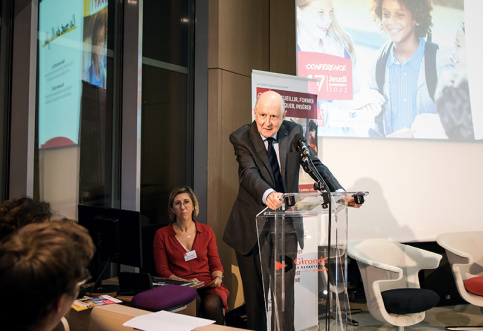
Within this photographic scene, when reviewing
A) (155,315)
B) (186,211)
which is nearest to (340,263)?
(155,315)

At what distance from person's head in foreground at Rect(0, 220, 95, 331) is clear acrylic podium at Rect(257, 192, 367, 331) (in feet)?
4.87

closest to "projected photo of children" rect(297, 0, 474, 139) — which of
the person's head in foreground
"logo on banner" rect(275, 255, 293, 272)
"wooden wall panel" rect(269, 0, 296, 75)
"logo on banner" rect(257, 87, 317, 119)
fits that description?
"logo on banner" rect(257, 87, 317, 119)

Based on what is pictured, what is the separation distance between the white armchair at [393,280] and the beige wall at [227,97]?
4.11ft

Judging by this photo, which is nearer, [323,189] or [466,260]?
[323,189]

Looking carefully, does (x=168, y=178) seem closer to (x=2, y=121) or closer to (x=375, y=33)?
(x=2, y=121)

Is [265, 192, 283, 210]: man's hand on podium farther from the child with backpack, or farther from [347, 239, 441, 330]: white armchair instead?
the child with backpack

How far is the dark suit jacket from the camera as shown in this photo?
2.93 metres

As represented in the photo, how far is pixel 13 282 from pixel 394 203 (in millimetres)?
4309

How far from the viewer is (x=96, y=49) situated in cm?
411

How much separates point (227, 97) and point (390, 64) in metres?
1.65

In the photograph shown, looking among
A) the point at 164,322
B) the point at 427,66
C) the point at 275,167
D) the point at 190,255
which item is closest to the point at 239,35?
the point at 427,66

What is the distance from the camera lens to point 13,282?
0.89 meters

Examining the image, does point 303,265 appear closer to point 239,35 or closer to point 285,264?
point 285,264

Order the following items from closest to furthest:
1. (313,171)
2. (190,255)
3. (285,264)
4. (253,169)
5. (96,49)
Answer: (313,171) → (285,264) → (253,169) → (190,255) → (96,49)
